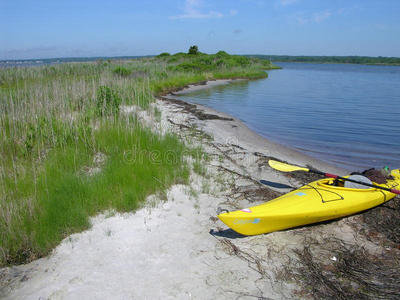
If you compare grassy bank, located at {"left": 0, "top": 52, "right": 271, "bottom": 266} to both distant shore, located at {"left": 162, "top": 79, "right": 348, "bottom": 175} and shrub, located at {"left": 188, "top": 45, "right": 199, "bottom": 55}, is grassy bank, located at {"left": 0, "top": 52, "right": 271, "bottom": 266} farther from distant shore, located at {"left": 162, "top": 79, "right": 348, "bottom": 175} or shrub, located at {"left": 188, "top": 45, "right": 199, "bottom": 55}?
shrub, located at {"left": 188, "top": 45, "right": 199, "bottom": 55}

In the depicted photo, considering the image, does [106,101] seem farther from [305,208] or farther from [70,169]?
[305,208]

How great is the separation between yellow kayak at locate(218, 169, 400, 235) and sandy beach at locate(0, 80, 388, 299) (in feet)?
0.64

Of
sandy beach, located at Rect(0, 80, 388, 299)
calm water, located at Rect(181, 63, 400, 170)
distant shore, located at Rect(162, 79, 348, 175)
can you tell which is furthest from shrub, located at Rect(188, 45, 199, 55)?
sandy beach, located at Rect(0, 80, 388, 299)

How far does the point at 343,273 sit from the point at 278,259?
74cm

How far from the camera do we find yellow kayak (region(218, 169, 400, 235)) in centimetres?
399

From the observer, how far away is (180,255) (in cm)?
376

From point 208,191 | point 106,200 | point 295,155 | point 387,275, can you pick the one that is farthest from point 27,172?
point 295,155

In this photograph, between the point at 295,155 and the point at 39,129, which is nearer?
the point at 39,129

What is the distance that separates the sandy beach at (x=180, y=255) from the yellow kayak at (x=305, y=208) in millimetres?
195

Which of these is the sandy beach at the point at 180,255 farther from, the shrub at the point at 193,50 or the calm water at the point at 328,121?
the shrub at the point at 193,50

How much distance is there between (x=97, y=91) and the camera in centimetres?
909

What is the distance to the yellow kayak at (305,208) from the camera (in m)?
3.99

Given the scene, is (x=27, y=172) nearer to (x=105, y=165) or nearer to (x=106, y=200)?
(x=105, y=165)

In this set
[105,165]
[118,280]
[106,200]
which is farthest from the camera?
[105,165]
